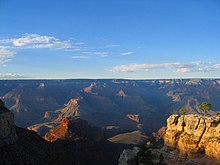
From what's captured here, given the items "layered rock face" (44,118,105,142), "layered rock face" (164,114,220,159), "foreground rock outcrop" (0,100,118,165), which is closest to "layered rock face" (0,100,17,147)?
"foreground rock outcrop" (0,100,118,165)

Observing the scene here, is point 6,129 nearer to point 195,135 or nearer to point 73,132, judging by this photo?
point 195,135

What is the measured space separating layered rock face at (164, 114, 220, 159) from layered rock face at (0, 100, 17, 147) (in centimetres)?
3975

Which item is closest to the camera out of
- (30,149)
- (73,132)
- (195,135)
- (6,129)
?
(195,135)

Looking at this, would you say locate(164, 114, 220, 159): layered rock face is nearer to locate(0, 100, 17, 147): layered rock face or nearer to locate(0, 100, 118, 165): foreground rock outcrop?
locate(0, 100, 118, 165): foreground rock outcrop

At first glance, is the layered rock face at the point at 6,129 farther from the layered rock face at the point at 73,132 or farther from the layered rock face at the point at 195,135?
the layered rock face at the point at 73,132

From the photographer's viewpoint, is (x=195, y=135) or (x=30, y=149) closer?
(x=195, y=135)

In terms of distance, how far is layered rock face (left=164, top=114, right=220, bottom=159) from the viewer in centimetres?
6994

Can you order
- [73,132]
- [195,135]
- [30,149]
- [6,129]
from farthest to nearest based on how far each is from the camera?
1. [73,132]
2. [30,149]
3. [6,129]
4. [195,135]

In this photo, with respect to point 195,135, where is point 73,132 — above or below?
below

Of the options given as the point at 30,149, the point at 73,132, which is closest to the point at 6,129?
the point at 30,149

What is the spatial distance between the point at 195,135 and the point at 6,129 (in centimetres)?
4707

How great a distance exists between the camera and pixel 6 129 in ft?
292

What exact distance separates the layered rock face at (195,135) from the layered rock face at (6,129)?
130 feet

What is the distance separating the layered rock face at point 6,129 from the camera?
87.1m
